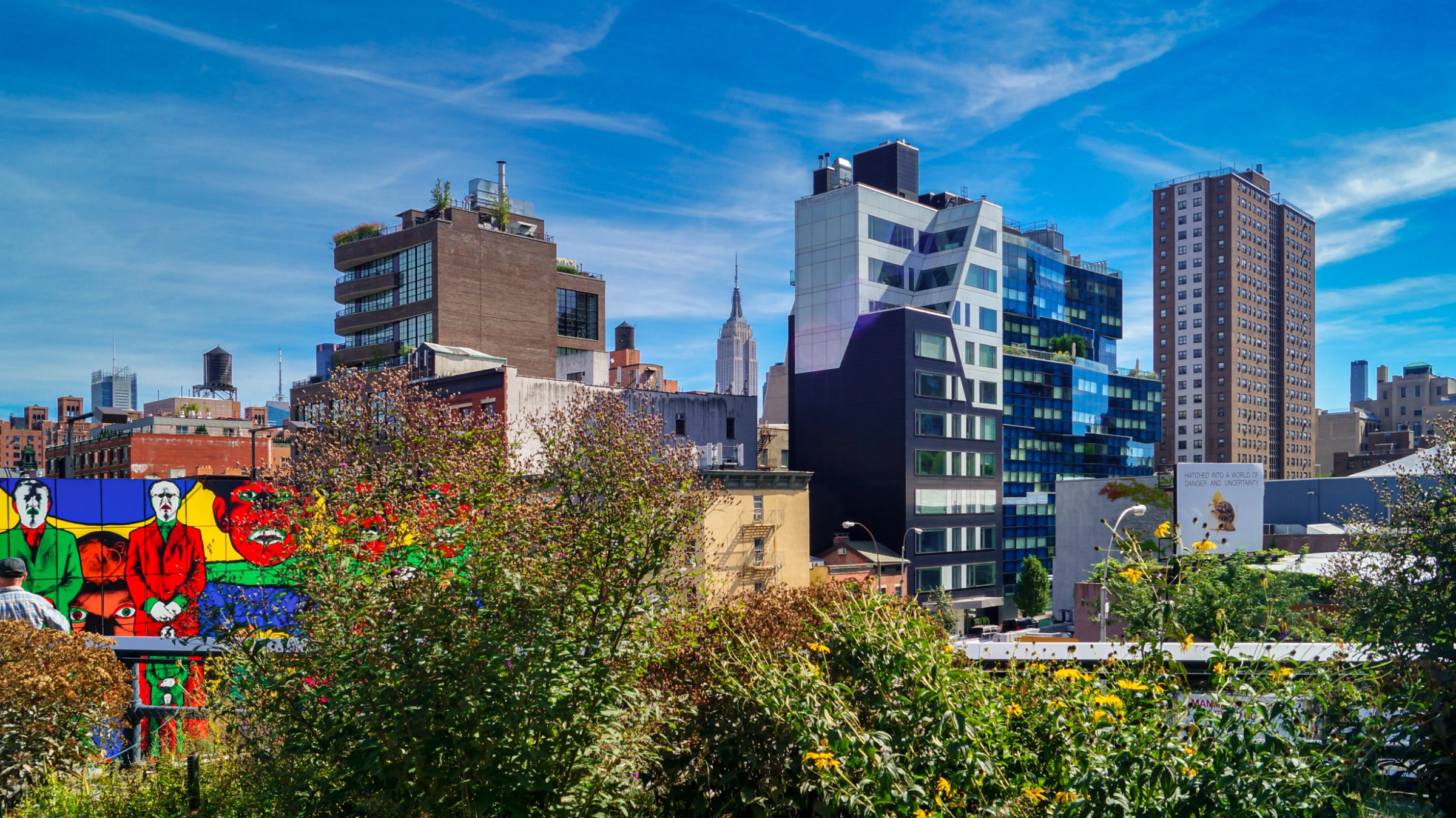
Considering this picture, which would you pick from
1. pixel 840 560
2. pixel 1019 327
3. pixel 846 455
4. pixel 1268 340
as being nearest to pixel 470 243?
pixel 846 455

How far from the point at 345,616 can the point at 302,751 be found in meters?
0.85

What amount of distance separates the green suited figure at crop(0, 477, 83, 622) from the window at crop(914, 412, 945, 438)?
50298 mm

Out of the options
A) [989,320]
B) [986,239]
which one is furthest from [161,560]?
[986,239]

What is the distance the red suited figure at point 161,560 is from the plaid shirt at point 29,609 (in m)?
13.6

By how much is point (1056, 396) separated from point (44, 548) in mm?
74928

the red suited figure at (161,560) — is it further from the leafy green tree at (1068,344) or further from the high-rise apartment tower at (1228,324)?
the high-rise apartment tower at (1228,324)

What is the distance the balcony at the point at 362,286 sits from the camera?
233ft

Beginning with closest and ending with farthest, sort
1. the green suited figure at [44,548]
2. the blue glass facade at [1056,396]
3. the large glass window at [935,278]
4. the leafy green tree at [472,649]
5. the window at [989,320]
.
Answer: the leafy green tree at [472,649]
the green suited figure at [44,548]
the large glass window at [935,278]
the window at [989,320]
the blue glass facade at [1056,396]

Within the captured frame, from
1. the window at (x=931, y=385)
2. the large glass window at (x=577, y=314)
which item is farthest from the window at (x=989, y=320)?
the large glass window at (x=577, y=314)

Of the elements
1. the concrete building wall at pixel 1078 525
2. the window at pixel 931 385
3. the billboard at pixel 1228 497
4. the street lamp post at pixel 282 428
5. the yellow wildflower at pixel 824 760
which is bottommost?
the concrete building wall at pixel 1078 525

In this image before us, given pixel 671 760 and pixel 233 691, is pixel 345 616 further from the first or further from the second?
pixel 671 760

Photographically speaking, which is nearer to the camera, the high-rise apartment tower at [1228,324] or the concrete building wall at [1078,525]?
the concrete building wall at [1078,525]

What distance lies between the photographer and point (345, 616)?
5.77m

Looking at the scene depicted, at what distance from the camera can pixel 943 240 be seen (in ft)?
231
